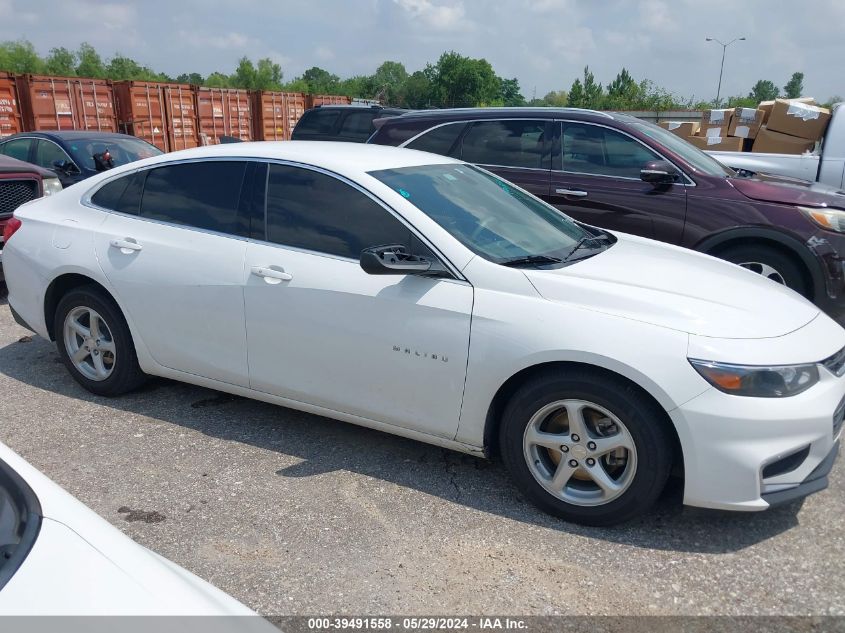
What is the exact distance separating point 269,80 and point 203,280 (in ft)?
268

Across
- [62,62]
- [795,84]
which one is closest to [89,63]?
[62,62]

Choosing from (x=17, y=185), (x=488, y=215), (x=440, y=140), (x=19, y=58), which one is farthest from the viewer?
(x=19, y=58)

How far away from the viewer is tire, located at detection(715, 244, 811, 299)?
5.62 metres

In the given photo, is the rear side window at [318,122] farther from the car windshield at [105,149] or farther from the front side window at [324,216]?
the front side window at [324,216]

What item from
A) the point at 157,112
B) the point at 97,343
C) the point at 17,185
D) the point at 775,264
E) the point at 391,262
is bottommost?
the point at 97,343

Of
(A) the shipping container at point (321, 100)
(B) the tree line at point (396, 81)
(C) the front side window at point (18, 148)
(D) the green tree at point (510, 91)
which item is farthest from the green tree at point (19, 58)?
(D) the green tree at point (510, 91)

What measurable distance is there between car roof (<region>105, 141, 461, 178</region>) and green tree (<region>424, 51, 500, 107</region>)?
9192 cm

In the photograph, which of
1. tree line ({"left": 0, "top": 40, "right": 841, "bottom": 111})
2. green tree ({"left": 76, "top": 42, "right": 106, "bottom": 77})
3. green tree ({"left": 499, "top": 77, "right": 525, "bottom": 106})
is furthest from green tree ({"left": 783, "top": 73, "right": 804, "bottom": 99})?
green tree ({"left": 76, "top": 42, "right": 106, "bottom": 77})

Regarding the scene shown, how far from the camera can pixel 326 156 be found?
399cm

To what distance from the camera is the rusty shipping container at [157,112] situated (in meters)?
20.5

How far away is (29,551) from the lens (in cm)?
161

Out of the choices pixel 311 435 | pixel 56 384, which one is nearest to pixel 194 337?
pixel 311 435

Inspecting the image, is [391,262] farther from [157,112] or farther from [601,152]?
[157,112]

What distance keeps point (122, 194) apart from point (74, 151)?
18.2 feet
